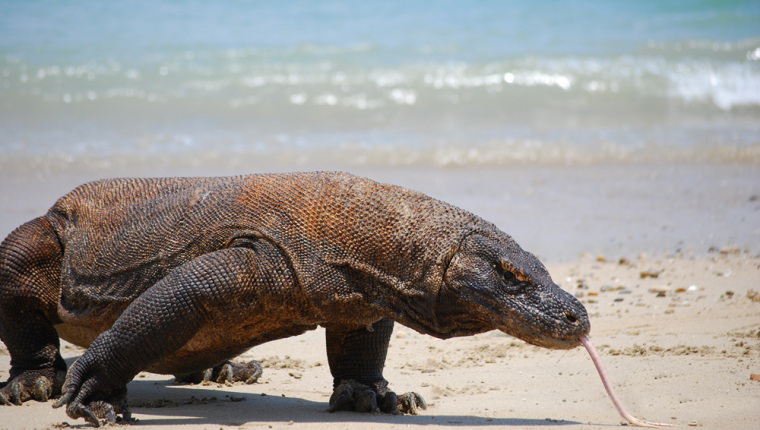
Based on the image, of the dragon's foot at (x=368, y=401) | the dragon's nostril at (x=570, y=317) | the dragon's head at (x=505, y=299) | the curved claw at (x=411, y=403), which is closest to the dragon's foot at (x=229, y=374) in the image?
the dragon's foot at (x=368, y=401)

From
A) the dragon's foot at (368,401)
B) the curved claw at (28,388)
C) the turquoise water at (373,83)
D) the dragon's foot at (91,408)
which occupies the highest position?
the turquoise water at (373,83)

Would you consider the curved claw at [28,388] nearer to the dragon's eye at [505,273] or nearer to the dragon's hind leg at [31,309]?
the dragon's hind leg at [31,309]

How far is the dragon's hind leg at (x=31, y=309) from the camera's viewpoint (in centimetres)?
620

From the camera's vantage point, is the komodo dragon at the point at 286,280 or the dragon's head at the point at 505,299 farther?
the komodo dragon at the point at 286,280

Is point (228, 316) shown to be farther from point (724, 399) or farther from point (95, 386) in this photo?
point (724, 399)

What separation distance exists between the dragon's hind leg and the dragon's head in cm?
269

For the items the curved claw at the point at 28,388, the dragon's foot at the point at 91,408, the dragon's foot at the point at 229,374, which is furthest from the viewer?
the dragon's foot at the point at 229,374

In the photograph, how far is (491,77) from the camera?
2555cm

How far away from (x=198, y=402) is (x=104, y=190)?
5.00ft

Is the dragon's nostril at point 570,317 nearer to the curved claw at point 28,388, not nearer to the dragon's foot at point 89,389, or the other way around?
the dragon's foot at point 89,389

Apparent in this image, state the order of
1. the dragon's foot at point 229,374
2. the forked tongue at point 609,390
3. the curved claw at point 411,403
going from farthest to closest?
1. the dragon's foot at point 229,374
2. the curved claw at point 411,403
3. the forked tongue at point 609,390

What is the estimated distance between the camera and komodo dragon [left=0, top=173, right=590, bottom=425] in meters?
5.19

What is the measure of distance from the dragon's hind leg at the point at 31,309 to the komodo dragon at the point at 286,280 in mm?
304

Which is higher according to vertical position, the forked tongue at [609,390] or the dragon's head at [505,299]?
the dragon's head at [505,299]
